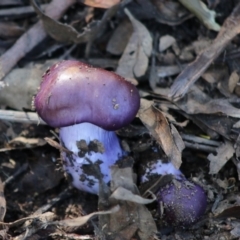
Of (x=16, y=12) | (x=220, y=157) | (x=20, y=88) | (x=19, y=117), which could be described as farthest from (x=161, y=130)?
(x=16, y=12)

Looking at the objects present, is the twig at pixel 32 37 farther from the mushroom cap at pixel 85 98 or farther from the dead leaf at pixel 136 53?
the mushroom cap at pixel 85 98

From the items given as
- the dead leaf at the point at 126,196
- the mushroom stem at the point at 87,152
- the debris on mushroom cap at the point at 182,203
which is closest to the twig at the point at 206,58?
the mushroom stem at the point at 87,152

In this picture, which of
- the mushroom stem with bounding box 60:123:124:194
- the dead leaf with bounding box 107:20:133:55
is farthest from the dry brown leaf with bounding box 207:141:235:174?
the dead leaf with bounding box 107:20:133:55

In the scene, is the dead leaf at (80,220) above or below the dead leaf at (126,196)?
below

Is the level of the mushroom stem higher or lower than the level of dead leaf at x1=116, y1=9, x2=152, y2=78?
lower

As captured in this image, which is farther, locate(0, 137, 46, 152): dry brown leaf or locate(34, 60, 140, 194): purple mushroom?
locate(0, 137, 46, 152): dry brown leaf

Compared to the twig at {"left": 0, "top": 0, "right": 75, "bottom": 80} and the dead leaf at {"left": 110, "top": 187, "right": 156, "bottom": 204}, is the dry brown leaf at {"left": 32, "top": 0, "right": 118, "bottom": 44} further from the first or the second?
the dead leaf at {"left": 110, "top": 187, "right": 156, "bottom": 204}

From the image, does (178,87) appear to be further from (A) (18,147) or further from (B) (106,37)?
(A) (18,147)
